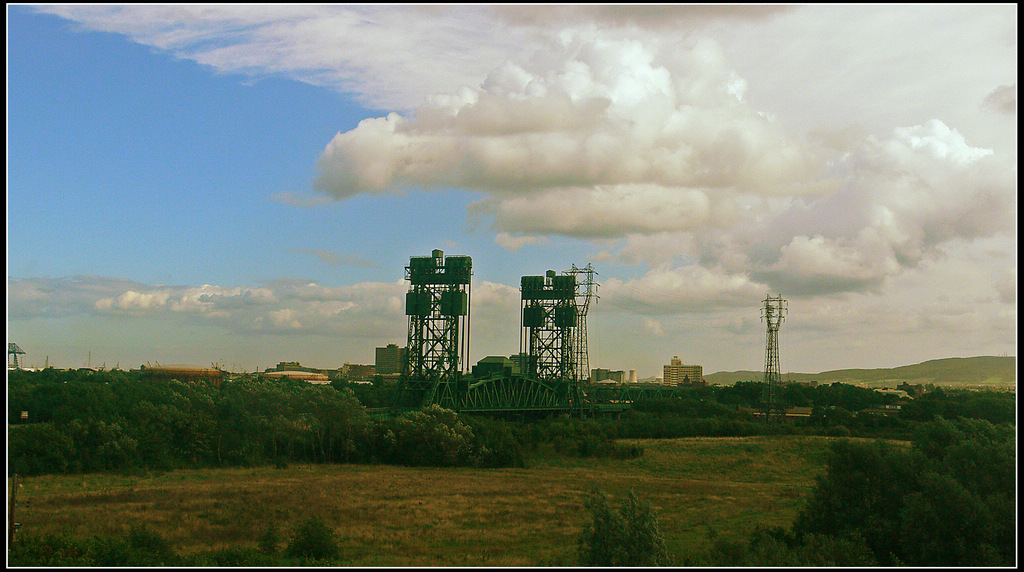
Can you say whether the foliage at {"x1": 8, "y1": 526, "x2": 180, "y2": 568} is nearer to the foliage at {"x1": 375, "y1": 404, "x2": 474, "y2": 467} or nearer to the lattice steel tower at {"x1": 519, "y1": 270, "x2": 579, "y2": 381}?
the foliage at {"x1": 375, "y1": 404, "x2": 474, "y2": 467}

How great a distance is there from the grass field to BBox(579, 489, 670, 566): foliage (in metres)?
6.01

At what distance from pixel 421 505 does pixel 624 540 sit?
72.5 feet

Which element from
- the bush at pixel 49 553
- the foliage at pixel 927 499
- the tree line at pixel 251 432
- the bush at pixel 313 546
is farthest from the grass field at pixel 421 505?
the foliage at pixel 927 499

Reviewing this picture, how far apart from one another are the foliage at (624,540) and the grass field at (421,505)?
6006 mm

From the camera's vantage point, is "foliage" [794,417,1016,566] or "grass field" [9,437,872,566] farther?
"grass field" [9,437,872,566]

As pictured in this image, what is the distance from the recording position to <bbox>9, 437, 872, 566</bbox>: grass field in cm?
3428

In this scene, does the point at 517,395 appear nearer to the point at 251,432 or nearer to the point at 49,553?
the point at 251,432

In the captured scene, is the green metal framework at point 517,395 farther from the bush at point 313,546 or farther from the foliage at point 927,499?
the foliage at point 927,499

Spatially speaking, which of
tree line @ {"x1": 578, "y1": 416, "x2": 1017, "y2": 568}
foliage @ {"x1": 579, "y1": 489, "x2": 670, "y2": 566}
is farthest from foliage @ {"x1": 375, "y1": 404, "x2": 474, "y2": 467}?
foliage @ {"x1": 579, "y1": 489, "x2": 670, "y2": 566}

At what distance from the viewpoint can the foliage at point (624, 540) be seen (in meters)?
24.4

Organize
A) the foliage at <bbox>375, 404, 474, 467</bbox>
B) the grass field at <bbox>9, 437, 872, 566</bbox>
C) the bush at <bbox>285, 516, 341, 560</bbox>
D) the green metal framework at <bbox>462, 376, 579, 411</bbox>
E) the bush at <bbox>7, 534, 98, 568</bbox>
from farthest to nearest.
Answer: the green metal framework at <bbox>462, 376, 579, 411</bbox>, the foliage at <bbox>375, 404, 474, 467</bbox>, the grass field at <bbox>9, 437, 872, 566</bbox>, the bush at <bbox>285, 516, 341, 560</bbox>, the bush at <bbox>7, 534, 98, 568</bbox>

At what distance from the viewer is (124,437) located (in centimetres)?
5497

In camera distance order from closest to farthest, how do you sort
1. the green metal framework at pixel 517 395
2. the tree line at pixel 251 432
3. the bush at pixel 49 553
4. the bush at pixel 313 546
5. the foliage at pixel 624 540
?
the foliage at pixel 624 540
the bush at pixel 49 553
the bush at pixel 313 546
the tree line at pixel 251 432
the green metal framework at pixel 517 395

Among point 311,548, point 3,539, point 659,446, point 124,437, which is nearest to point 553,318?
point 659,446
